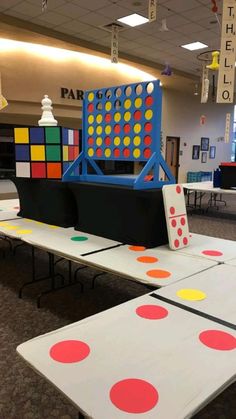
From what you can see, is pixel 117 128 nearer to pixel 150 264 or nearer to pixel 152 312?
pixel 150 264

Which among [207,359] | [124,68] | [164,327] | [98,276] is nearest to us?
[207,359]

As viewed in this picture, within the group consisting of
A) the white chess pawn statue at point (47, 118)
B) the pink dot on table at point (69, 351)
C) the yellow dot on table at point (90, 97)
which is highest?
the yellow dot on table at point (90, 97)

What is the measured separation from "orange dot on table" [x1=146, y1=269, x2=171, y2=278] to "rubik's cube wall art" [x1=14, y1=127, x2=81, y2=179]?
1407mm

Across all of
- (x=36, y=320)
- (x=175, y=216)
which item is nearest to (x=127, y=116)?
(x=175, y=216)

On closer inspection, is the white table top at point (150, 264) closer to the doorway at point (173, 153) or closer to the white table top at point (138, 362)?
the white table top at point (138, 362)

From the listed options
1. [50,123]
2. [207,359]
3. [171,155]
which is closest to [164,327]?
[207,359]

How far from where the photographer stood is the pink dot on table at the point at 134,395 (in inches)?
33.5

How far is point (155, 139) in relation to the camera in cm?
226

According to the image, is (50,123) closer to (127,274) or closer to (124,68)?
(127,274)

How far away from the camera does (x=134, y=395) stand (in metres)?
0.89

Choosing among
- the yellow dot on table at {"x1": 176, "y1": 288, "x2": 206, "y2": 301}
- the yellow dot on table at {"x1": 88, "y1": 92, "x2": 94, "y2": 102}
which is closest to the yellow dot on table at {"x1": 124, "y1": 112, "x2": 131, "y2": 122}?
the yellow dot on table at {"x1": 88, "y1": 92, "x2": 94, "y2": 102}

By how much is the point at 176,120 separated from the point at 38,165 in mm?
9549

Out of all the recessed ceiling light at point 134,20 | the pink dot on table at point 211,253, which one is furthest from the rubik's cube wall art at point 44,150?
the recessed ceiling light at point 134,20

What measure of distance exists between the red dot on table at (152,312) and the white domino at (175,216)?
0.81m
